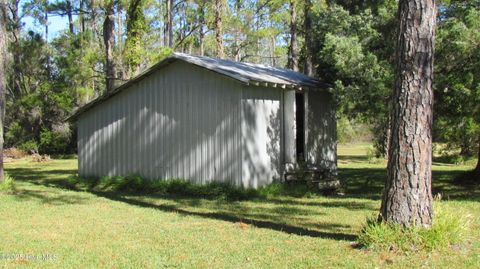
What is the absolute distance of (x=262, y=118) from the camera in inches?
544

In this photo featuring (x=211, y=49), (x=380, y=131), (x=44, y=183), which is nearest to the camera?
(x=44, y=183)

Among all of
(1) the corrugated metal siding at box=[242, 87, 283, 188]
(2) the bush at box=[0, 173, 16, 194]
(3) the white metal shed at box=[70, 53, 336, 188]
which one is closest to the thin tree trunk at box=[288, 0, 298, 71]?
(3) the white metal shed at box=[70, 53, 336, 188]

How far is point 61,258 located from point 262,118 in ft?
25.2

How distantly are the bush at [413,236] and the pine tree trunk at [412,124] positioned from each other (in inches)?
4.5

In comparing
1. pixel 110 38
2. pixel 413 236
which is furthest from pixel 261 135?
pixel 110 38

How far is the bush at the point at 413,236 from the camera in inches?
267

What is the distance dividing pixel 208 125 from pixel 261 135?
1.40m

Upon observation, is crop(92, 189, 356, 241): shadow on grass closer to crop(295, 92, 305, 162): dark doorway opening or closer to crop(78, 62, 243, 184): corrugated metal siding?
crop(78, 62, 243, 184): corrugated metal siding

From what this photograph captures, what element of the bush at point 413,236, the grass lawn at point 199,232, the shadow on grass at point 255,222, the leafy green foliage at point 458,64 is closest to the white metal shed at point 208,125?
the grass lawn at point 199,232

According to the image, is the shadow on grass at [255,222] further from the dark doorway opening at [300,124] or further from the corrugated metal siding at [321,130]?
the corrugated metal siding at [321,130]

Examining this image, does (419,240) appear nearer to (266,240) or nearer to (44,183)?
(266,240)

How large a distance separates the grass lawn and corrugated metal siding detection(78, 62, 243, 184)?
4.25ft

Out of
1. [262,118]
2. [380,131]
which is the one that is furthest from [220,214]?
[380,131]

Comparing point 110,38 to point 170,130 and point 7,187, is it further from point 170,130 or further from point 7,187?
point 170,130
